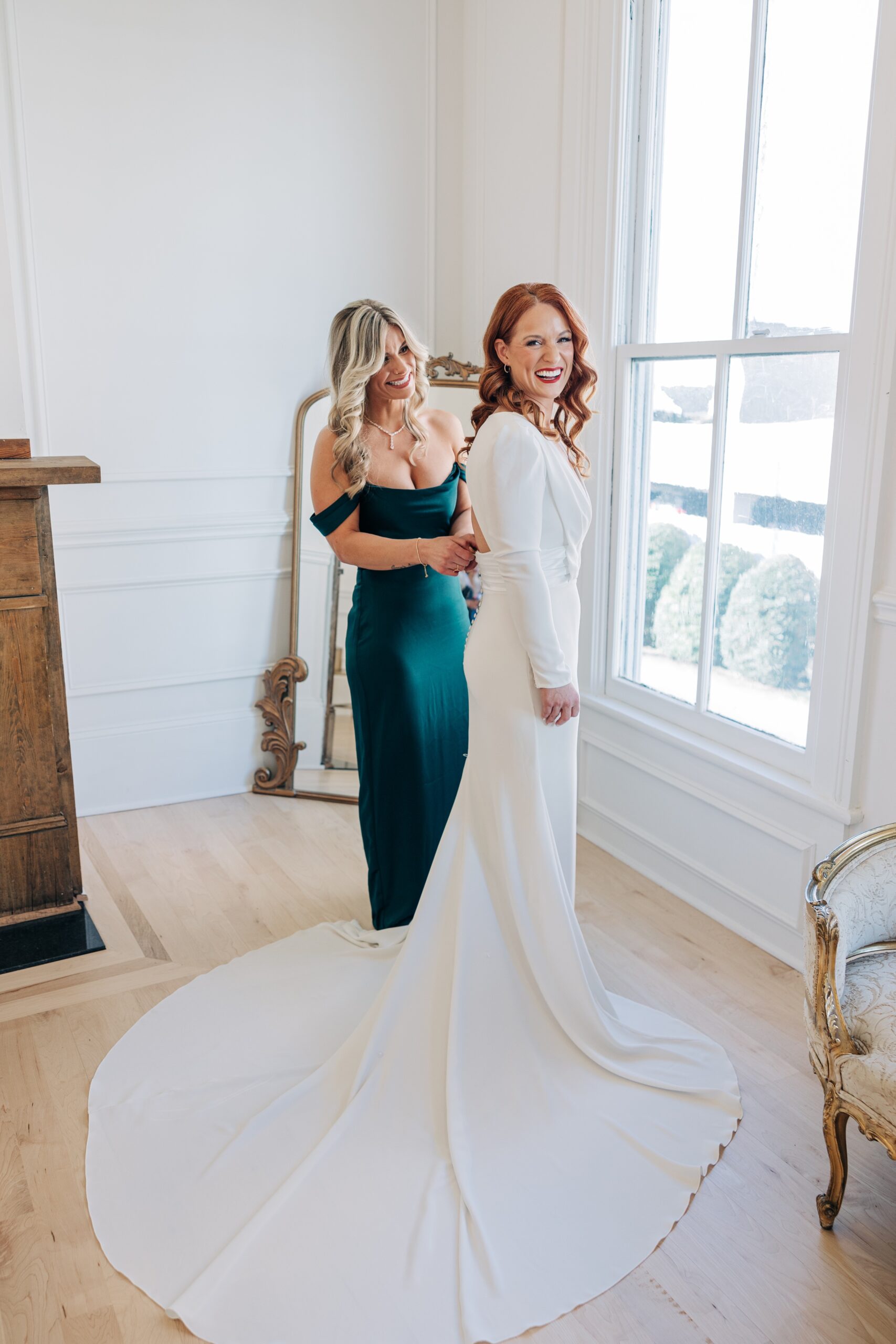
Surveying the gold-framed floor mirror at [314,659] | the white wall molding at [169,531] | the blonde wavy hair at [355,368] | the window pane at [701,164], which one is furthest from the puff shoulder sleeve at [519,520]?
the white wall molding at [169,531]

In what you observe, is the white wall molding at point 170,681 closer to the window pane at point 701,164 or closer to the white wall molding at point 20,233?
the white wall molding at point 20,233

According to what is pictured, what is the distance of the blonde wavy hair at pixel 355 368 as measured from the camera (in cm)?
267

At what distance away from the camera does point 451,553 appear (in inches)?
102

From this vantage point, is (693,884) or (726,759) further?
(693,884)

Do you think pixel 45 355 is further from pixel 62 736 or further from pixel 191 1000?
pixel 191 1000

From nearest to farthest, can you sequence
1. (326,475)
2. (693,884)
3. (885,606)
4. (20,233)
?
1. (885,606)
2. (326,475)
3. (693,884)
4. (20,233)

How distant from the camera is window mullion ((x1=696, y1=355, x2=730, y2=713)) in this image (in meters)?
3.09

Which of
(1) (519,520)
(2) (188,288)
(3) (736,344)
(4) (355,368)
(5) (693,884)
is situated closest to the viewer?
(1) (519,520)

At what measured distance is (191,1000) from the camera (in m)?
2.76

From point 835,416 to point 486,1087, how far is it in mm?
1834

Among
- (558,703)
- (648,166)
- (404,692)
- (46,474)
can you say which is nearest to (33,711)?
(46,474)

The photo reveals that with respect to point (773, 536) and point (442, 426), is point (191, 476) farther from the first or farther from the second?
point (773, 536)

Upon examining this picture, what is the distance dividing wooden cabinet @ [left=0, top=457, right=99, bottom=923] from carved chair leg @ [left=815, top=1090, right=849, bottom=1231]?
2.21 m

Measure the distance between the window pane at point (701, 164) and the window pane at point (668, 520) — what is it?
16 centimetres
